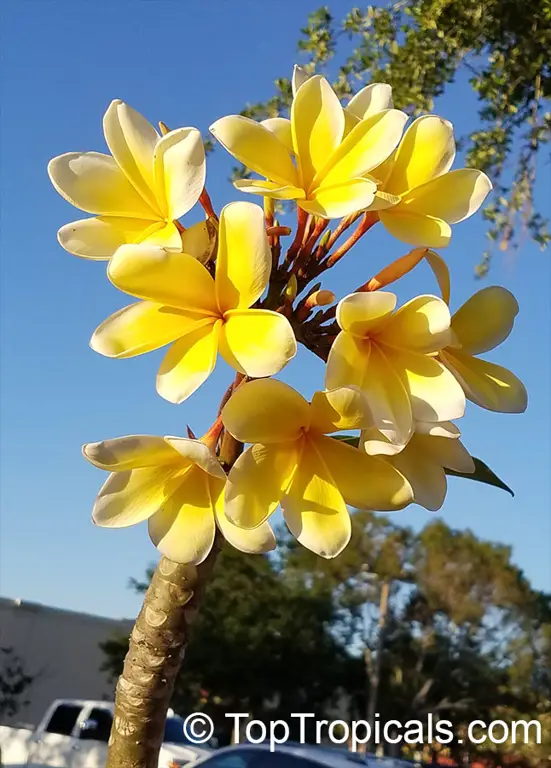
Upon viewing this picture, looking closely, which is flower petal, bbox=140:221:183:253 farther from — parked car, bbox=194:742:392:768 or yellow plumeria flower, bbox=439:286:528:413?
parked car, bbox=194:742:392:768

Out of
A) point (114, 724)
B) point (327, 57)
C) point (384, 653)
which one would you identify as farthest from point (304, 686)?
point (114, 724)

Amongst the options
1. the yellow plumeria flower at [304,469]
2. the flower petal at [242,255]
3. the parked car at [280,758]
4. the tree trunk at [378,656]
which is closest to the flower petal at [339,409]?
the yellow plumeria flower at [304,469]

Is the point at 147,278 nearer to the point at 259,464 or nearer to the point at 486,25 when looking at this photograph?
the point at 259,464

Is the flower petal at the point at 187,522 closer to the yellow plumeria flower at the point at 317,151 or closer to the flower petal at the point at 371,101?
the yellow plumeria flower at the point at 317,151

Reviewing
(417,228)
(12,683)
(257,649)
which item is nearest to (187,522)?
(417,228)

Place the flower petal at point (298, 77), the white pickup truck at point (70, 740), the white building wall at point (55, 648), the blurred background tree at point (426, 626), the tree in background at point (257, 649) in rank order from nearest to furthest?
1. the flower petal at point (298, 77)
2. the white pickup truck at point (70, 740)
3. the white building wall at point (55, 648)
4. the tree in background at point (257, 649)
5. the blurred background tree at point (426, 626)

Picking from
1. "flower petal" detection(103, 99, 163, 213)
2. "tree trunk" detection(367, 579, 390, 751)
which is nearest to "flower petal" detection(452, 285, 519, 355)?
"flower petal" detection(103, 99, 163, 213)
